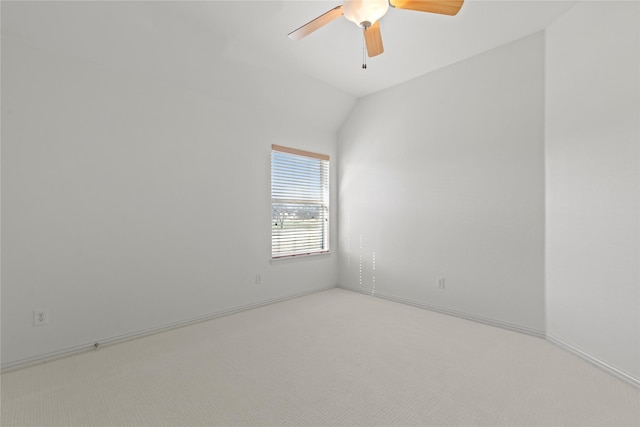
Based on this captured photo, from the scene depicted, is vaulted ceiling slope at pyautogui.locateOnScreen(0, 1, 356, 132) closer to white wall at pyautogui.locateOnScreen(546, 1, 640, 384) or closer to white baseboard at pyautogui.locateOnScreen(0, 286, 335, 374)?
white baseboard at pyautogui.locateOnScreen(0, 286, 335, 374)

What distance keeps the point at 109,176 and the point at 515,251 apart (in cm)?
384

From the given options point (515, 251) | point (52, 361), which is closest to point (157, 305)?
point (52, 361)

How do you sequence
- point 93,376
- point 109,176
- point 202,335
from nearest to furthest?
point 93,376
point 109,176
point 202,335

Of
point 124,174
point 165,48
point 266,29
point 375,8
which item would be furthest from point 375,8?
point 124,174

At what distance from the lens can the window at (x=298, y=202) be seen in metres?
4.05

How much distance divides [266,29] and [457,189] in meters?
2.55

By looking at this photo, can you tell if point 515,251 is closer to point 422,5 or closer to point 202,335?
point 422,5

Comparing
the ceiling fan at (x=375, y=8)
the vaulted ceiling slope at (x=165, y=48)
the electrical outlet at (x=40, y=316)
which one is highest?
the vaulted ceiling slope at (x=165, y=48)

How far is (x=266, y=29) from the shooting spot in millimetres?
2822

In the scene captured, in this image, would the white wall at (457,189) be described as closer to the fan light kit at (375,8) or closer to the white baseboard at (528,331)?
the white baseboard at (528,331)

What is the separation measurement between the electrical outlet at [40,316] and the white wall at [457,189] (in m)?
3.39

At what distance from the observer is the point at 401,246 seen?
3.98 m

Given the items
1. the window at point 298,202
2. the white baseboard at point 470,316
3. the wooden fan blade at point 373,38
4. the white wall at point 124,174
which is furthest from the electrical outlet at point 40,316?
the white baseboard at point 470,316

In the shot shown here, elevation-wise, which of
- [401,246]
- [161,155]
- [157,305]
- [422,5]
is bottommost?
[157,305]
